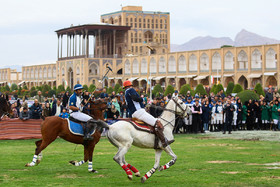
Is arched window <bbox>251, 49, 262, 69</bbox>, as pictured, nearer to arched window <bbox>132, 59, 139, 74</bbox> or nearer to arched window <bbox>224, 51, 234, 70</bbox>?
arched window <bbox>224, 51, 234, 70</bbox>

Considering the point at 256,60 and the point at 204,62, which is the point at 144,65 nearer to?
the point at 204,62

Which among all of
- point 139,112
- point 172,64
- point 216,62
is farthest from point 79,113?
point 172,64

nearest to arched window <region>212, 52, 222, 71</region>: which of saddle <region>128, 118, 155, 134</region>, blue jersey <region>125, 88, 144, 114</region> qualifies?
blue jersey <region>125, 88, 144, 114</region>

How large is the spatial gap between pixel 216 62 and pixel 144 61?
597 inches

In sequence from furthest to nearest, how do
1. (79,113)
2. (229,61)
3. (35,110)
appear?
1. (229,61)
2. (35,110)
3. (79,113)

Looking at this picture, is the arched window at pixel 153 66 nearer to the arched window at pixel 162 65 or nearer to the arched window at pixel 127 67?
the arched window at pixel 162 65

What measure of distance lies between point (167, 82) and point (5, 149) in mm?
61451

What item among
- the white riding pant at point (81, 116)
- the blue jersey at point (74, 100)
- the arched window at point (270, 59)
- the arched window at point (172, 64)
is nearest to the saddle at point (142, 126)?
the white riding pant at point (81, 116)

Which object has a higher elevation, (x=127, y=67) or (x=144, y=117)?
(x=127, y=67)

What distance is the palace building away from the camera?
6506 centimetres

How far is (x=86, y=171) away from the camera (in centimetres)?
1133

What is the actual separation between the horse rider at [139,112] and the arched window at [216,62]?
59179mm

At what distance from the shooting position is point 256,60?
64875 mm

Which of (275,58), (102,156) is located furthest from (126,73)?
(102,156)
